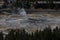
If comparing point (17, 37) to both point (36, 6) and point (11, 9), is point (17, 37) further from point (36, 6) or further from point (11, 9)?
point (36, 6)

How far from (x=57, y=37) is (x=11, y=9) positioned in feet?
31.4

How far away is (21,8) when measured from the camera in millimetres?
14898

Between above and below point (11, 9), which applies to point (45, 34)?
above

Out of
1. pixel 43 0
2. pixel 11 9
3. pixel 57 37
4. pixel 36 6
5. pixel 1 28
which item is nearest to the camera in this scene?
pixel 57 37

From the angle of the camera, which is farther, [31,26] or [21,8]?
[21,8]

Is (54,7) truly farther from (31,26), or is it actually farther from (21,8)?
(31,26)

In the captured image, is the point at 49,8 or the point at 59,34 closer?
the point at 59,34

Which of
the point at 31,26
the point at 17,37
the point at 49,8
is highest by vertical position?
the point at 17,37

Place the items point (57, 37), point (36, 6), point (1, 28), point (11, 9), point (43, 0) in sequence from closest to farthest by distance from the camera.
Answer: point (57, 37)
point (1, 28)
point (11, 9)
point (36, 6)
point (43, 0)

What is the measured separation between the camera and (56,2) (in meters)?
15.9

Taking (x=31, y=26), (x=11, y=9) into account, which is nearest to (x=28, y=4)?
(x=11, y=9)

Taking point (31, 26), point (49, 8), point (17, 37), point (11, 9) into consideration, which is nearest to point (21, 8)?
point (11, 9)

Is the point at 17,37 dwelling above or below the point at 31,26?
above

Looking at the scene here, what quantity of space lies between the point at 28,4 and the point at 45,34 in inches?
410
